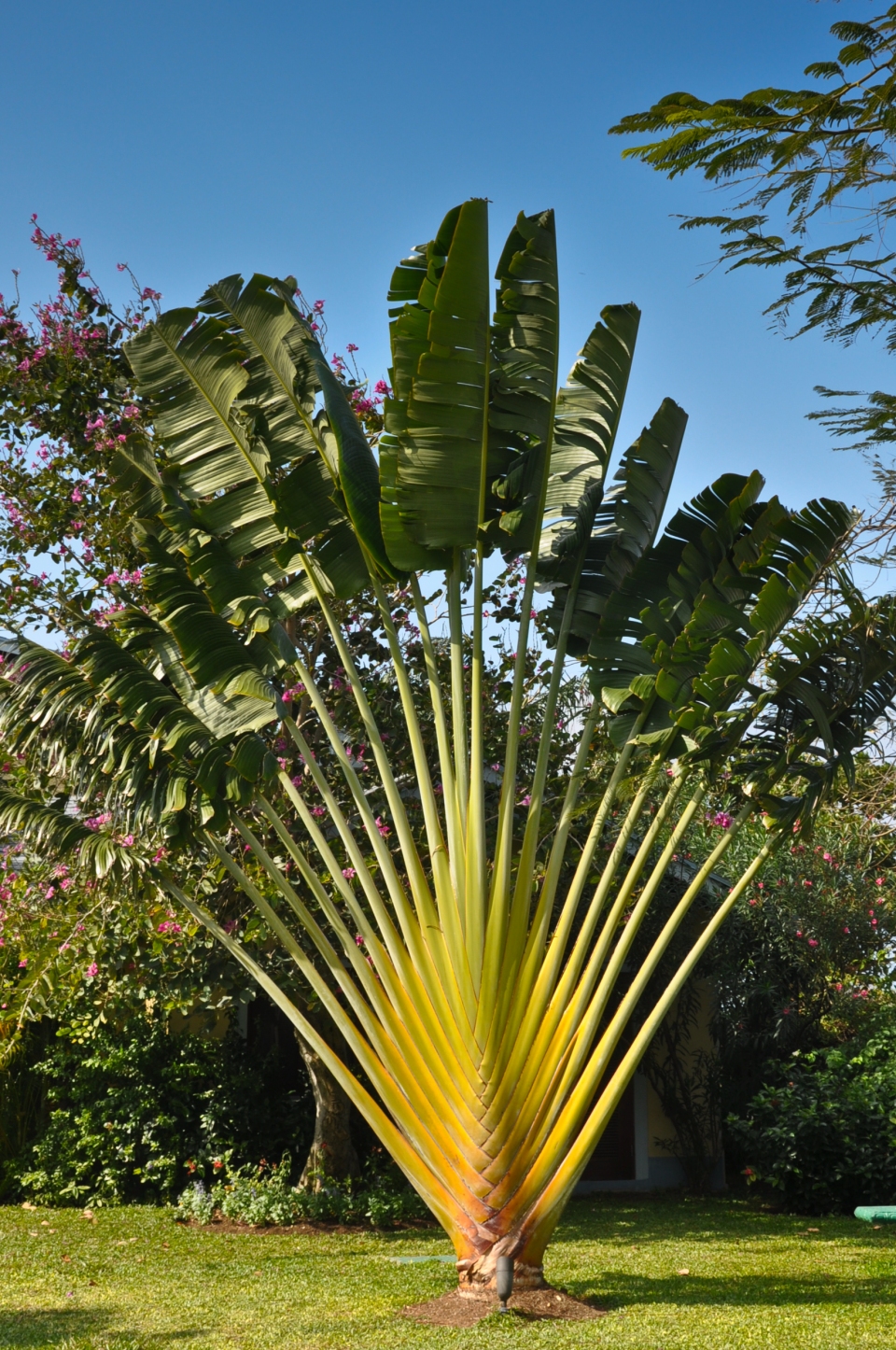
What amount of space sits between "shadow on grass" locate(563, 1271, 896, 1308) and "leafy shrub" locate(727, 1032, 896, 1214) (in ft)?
13.1

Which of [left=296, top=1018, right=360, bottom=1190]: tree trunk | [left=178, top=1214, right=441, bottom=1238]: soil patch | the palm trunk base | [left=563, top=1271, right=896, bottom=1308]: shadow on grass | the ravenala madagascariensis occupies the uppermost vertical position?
the ravenala madagascariensis

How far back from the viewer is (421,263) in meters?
7.82

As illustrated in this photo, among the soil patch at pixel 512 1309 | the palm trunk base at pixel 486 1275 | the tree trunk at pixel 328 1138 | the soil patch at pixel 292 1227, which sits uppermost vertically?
the tree trunk at pixel 328 1138

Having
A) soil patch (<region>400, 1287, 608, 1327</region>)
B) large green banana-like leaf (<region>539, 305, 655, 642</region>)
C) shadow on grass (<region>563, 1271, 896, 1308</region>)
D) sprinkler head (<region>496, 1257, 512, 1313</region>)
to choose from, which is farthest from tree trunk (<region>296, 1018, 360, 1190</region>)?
large green banana-like leaf (<region>539, 305, 655, 642</region>)

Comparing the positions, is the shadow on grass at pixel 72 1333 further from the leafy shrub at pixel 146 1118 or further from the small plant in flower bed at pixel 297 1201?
the leafy shrub at pixel 146 1118

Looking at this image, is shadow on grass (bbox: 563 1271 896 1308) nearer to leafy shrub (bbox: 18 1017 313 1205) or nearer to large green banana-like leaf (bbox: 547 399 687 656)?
large green banana-like leaf (bbox: 547 399 687 656)

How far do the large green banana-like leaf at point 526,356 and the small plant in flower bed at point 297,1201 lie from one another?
7228 mm

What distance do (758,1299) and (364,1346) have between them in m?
3.01

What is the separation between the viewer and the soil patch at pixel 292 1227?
35.5 feet

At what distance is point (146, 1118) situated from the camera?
1224cm

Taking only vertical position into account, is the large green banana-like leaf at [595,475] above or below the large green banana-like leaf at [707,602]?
above

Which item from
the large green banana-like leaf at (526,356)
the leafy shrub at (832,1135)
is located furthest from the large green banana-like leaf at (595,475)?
the leafy shrub at (832,1135)

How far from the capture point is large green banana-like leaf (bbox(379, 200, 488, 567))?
721 cm

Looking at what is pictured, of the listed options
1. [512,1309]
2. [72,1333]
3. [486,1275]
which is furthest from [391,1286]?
[72,1333]
